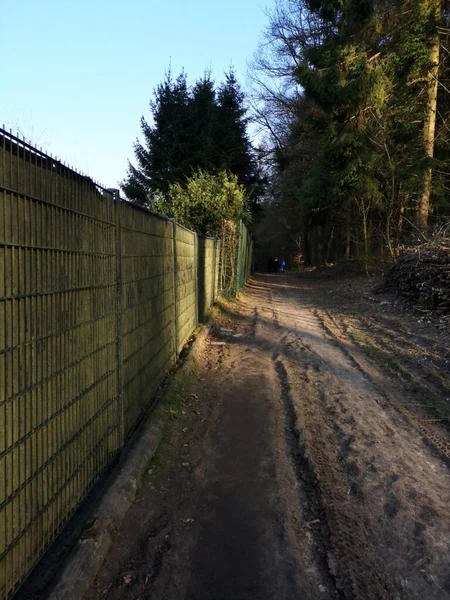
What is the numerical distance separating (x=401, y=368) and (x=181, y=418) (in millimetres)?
3754

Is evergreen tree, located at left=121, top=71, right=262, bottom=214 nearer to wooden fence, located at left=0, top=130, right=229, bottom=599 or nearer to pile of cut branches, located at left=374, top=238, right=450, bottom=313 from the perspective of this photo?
pile of cut branches, located at left=374, top=238, right=450, bottom=313

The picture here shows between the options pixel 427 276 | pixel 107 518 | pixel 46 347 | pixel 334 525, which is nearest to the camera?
pixel 46 347

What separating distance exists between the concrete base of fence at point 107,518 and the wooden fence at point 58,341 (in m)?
0.16

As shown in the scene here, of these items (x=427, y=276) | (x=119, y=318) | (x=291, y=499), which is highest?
(x=427, y=276)

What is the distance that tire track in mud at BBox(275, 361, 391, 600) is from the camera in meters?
2.63

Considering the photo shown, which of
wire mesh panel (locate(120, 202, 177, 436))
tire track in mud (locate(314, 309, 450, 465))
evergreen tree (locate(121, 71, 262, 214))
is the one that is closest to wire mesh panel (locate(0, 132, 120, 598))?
wire mesh panel (locate(120, 202, 177, 436))

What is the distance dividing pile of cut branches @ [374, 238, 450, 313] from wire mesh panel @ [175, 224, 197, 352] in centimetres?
559

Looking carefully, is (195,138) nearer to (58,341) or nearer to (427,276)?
(427,276)

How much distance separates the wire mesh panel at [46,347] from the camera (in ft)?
6.79

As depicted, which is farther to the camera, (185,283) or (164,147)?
(164,147)

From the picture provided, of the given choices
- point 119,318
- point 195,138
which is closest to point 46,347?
point 119,318

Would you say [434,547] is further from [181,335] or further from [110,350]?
[181,335]

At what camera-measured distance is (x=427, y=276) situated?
37.2ft

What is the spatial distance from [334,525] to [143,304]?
2.65 meters
